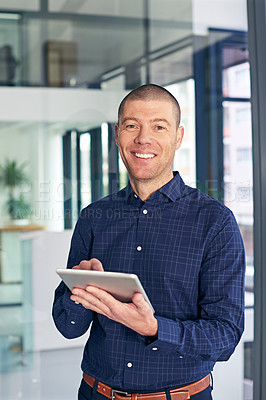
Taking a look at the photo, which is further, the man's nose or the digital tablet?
the man's nose

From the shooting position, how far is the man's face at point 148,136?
71.0 inches

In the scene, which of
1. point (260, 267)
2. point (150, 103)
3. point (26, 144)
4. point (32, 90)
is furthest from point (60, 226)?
point (150, 103)

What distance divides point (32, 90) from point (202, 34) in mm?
1097

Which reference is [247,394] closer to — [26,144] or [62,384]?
[62,384]

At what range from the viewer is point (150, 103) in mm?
1816

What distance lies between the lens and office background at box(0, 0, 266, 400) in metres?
2.96

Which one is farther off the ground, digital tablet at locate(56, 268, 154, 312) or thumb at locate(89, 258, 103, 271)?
thumb at locate(89, 258, 103, 271)

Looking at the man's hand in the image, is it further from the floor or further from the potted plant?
the floor

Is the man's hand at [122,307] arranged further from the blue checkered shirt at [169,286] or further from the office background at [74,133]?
the office background at [74,133]

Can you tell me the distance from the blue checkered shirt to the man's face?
10cm

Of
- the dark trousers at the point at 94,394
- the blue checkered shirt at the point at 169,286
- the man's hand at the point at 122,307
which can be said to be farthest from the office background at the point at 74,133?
the man's hand at the point at 122,307

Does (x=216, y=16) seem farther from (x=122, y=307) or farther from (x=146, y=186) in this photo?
(x=122, y=307)

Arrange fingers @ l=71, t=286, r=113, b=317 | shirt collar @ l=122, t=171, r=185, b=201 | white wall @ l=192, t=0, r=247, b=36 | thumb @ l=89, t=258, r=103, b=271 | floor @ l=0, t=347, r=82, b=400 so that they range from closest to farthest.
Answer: fingers @ l=71, t=286, r=113, b=317
thumb @ l=89, t=258, r=103, b=271
shirt collar @ l=122, t=171, r=185, b=201
floor @ l=0, t=347, r=82, b=400
white wall @ l=192, t=0, r=247, b=36

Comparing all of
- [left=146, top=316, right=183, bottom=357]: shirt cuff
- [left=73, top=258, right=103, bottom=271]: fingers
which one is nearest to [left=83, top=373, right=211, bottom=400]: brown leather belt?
[left=146, top=316, right=183, bottom=357]: shirt cuff
